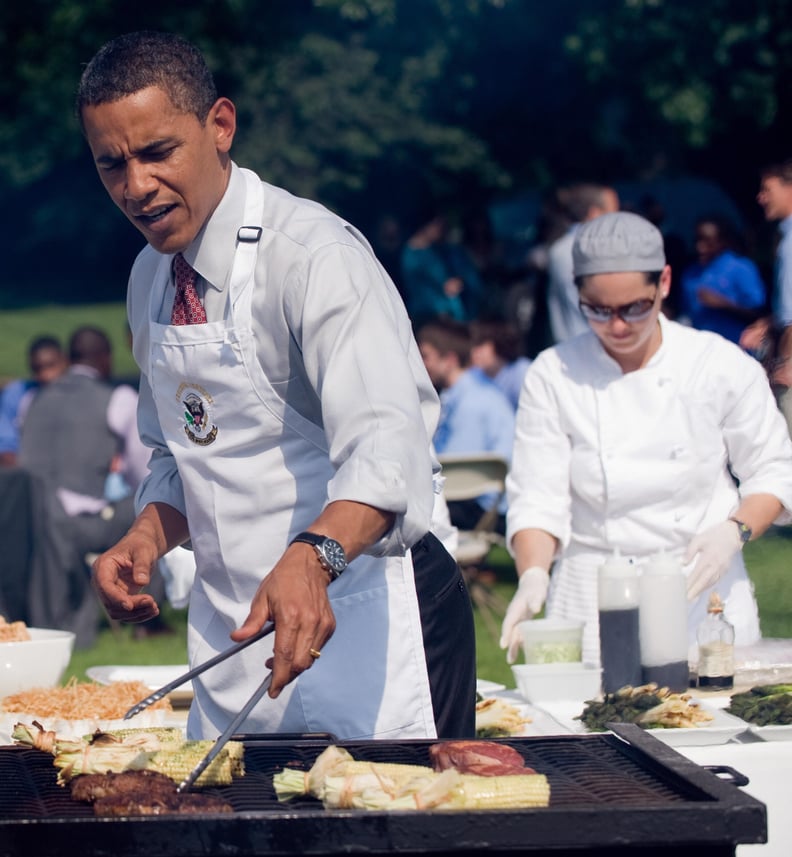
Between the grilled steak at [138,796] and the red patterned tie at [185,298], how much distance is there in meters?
0.70

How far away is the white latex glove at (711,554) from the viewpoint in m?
3.50

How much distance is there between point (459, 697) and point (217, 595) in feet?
1.41

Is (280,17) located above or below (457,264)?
above

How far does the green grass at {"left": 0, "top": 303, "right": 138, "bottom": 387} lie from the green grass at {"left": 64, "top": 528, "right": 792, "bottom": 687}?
1305 cm

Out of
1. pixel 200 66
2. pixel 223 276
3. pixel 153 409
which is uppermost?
pixel 200 66

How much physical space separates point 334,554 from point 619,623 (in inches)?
55.5

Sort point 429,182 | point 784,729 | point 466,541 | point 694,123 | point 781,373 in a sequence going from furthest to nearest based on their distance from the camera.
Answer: point 429,182
point 694,123
point 466,541
point 781,373
point 784,729

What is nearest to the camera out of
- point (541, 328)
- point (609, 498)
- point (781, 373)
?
point (609, 498)

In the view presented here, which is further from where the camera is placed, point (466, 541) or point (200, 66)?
point (466, 541)

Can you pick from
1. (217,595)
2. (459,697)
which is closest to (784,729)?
(459,697)

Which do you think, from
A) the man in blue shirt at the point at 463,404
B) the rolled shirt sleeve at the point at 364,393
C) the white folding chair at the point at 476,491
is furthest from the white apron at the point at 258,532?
the man in blue shirt at the point at 463,404

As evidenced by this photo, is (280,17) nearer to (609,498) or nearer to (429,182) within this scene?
(429,182)

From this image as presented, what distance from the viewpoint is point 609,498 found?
12.2ft

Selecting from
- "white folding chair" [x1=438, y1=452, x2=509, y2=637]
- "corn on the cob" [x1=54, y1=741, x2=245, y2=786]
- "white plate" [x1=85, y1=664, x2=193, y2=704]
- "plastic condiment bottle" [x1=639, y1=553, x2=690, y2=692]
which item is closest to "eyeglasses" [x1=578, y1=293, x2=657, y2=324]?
"plastic condiment bottle" [x1=639, y1=553, x2=690, y2=692]
